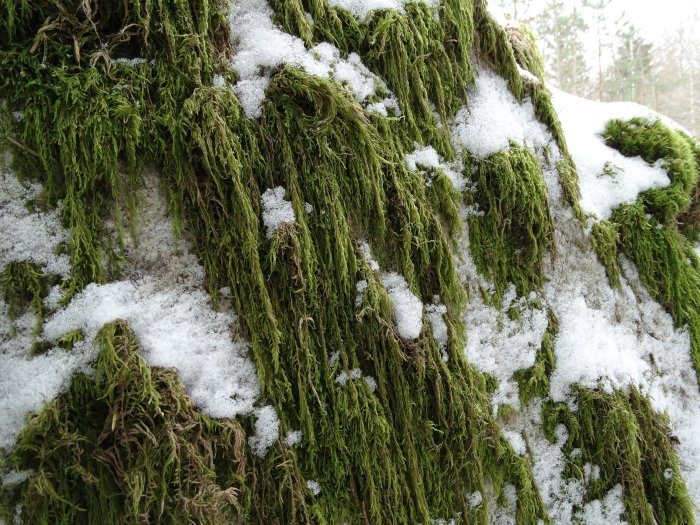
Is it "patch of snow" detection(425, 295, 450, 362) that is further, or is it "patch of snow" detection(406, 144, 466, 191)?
"patch of snow" detection(406, 144, 466, 191)

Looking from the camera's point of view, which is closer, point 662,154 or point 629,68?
point 662,154

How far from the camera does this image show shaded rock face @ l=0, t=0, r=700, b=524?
188cm

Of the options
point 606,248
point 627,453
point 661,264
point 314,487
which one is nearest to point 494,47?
point 606,248

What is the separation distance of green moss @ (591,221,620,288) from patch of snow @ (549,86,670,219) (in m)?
0.13

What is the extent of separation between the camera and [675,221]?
3.63m

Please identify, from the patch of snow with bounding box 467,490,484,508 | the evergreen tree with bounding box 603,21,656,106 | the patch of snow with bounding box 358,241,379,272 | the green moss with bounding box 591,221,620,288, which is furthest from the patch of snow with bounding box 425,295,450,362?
the evergreen tree with bounding box 603,21,656,106

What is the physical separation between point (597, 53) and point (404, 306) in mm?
26856

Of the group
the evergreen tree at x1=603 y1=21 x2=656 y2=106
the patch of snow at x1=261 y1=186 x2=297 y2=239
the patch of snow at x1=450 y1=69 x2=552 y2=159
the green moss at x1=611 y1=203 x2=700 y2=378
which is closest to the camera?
the patch of snow at x1=261 y1=186 x2=297 y2=239

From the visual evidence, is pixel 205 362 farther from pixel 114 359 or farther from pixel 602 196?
pixel 602 196

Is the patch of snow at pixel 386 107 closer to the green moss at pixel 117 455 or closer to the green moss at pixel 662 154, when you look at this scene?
the green moss at pixel 117 455

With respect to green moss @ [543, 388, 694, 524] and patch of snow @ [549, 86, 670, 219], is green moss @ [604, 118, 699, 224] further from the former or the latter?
green moss @ [543, 388, 694, 524]

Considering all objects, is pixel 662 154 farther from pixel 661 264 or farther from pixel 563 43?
pixel 563 43

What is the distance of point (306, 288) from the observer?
224 centimetres

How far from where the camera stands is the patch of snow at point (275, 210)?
7.33ft
